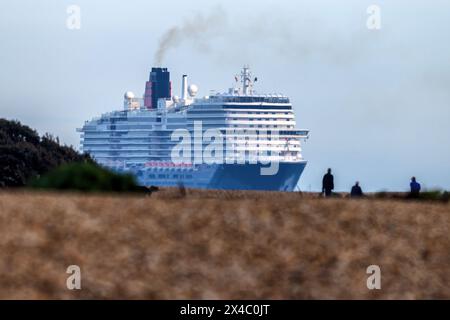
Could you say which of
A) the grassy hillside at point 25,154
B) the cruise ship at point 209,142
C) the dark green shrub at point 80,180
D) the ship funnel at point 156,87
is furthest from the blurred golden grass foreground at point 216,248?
the ship funnel at point 156,87

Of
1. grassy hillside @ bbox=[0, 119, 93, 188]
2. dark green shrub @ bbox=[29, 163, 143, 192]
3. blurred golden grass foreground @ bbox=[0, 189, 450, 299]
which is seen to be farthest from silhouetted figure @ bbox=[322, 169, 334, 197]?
grassy hillside @ bbox=[0, 119, 93, 188]

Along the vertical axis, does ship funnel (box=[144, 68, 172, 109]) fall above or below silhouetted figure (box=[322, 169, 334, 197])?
above

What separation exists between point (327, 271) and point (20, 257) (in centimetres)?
523

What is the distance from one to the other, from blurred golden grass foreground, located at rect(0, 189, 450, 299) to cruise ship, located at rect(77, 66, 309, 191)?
120m

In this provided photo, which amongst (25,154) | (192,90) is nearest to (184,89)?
(192,90)

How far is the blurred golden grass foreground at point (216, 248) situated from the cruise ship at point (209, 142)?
120 metres

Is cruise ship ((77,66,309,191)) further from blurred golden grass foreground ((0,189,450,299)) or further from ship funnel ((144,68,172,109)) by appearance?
blurred golden grass foreground ((0,189,450,299))

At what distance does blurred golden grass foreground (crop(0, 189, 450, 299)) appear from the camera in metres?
25.1

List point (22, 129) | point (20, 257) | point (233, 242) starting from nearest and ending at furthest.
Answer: point (20, 257), point (233, 242), point (22, 129)

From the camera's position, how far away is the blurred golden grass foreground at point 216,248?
25.1 metres

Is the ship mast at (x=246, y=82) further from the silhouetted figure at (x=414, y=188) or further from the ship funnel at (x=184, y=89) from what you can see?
the silhouetted figure at (x=414, y=188)

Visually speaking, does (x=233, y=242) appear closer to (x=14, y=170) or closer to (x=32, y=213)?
(x=32, y=213)
